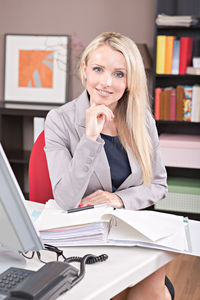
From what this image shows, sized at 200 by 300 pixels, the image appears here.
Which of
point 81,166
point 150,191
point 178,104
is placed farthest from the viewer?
point 178,104

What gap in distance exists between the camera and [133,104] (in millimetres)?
1858

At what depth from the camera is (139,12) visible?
12.9ft

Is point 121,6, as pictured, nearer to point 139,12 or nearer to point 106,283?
point 139,12

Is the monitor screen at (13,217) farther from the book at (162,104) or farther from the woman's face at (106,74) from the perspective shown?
the book at (162,104)

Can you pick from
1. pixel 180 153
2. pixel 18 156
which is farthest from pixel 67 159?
pixel 18 156

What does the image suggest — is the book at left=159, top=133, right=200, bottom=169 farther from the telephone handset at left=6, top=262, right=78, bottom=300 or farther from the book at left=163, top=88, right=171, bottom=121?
the telephone handset at left=6, top=262, right=78, bottom=300

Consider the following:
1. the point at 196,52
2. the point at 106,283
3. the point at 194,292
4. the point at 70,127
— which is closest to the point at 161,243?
the point at 106,283

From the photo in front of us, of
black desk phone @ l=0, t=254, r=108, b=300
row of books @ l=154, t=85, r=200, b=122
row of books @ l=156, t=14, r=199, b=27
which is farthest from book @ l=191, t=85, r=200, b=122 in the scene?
black desk phone @ l=0, t=254, r=108, b=300

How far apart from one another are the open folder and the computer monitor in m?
0.21

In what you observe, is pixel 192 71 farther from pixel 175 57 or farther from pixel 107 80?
pixel 107 80

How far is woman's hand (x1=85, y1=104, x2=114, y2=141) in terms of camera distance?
1.63 meters

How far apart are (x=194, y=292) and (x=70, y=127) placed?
1.38 metres

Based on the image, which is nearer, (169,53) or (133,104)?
Result: (133,104)

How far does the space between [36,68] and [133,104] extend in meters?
2.42
